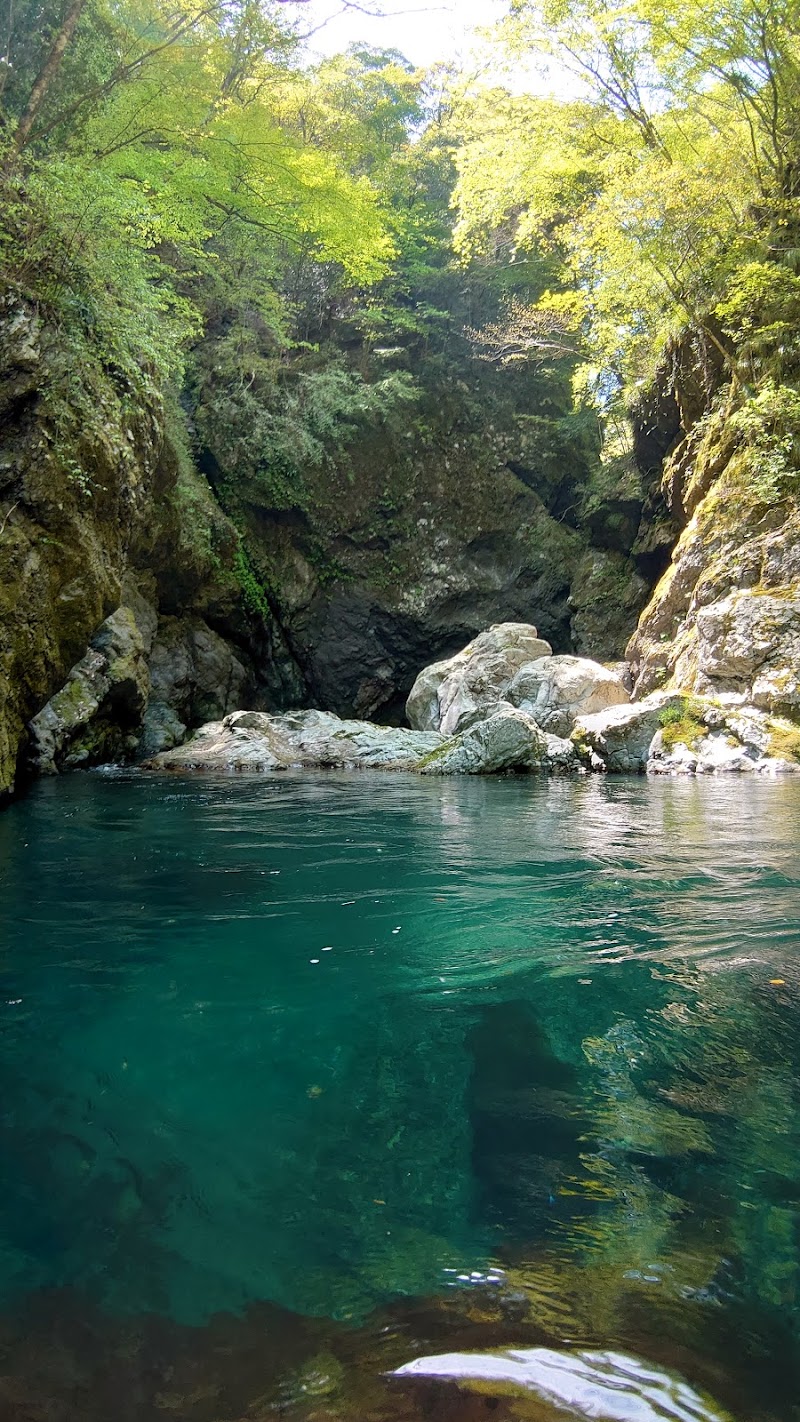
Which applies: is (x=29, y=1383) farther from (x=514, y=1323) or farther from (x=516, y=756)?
(x=516, y=756)

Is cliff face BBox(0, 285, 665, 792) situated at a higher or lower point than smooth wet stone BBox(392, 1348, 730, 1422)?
higher

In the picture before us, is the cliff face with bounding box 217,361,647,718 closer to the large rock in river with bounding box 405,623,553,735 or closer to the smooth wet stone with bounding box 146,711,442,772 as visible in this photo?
the large rock in river with bounding box 405,623,553,735

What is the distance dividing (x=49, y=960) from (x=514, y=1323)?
2204 mm

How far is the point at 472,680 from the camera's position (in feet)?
49.1

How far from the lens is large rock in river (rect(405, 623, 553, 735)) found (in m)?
14.5

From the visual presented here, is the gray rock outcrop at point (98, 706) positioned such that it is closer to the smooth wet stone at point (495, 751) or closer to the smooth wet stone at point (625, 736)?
the smooth wet stone at point (495, 751)

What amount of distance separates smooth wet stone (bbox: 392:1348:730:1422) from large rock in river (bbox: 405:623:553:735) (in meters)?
12.6

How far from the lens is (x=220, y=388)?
58.6 feet

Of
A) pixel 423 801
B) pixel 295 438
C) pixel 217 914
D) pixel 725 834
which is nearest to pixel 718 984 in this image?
pixel 217 914

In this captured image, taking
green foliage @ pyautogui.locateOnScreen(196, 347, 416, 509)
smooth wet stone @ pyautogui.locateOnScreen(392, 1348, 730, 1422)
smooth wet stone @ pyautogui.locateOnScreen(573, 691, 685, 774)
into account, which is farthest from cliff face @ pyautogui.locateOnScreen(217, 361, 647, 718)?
smooth wet stone @ pyautogui.locateOnScreen(392, 1348, 730, 1422)

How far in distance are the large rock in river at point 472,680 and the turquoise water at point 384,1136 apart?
1064 cm

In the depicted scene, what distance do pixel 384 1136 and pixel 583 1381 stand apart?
727 mm

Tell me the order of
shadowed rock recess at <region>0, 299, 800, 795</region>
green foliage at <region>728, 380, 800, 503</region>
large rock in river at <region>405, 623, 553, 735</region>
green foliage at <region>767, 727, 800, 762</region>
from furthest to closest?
1. large rock in river at <region>405, 623, 553, 735</region>
2. green foliage at <region>728, 380, 800, 503</region>
3. green foliage at <region>767, 727, 800, 762</region>
4. shadowed rock recess at <region>0, 299, 800, 795</region>

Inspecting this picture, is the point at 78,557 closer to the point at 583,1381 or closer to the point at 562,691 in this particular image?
the point at 562,691
